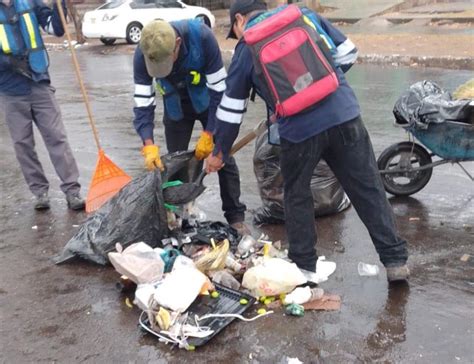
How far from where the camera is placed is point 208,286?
11.5 ft

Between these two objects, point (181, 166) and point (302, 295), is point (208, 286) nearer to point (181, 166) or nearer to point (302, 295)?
point (302, 295)

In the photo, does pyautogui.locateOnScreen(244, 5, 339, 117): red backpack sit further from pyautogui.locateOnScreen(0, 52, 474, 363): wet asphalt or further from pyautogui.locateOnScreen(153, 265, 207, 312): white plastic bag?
pyautogui.locateOnScreen(0, 52, 474, 363): wet asphalt

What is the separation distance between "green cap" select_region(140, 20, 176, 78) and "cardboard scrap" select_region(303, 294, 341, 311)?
5.66 ft

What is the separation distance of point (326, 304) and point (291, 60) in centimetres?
141

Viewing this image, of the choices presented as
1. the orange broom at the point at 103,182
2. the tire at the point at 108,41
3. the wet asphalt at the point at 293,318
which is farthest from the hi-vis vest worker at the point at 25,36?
the tire at the point at 108,41

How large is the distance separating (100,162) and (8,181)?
1.88 m

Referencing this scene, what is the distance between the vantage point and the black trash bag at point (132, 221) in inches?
155

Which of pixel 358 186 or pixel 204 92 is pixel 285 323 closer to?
pixel 358 186

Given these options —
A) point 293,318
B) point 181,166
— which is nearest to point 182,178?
point 181,166

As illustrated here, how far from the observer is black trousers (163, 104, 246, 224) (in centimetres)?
444

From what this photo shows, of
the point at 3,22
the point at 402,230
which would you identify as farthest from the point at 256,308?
the point at 3,22

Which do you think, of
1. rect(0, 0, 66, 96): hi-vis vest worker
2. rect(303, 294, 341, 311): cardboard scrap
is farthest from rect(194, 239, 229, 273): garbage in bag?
rect(0, 0, 66, 96): hi-vis vest worker

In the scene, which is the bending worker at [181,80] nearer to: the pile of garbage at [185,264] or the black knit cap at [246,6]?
the pile of garbage at [185,264]

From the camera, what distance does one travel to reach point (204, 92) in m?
4.24
